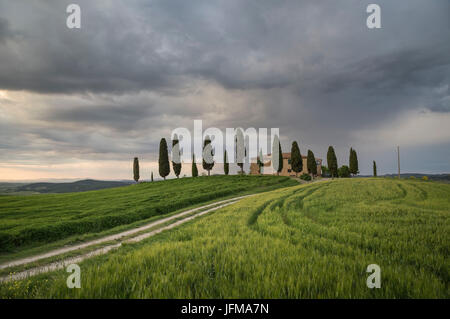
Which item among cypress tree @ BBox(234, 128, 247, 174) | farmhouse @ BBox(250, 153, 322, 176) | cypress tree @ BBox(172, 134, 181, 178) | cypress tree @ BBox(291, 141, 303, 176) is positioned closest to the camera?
cypress tree @ BBox(291, 141, 303, 176)

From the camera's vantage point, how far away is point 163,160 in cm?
6172

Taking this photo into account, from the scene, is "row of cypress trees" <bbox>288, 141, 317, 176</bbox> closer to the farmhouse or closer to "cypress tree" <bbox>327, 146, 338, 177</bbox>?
the farmhouse

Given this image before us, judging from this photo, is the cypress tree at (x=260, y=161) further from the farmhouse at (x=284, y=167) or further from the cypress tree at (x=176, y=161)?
the cypress tree at (x=176, y=161)

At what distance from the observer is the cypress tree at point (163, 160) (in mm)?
61219

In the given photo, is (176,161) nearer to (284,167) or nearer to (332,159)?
(284,167)

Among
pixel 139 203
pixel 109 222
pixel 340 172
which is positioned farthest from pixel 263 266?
pixel 340 172

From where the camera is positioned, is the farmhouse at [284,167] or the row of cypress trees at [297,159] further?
the farmhouse at [284,167]

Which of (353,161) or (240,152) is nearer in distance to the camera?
(240,152)

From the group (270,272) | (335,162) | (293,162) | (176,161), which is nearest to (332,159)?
(335,162)

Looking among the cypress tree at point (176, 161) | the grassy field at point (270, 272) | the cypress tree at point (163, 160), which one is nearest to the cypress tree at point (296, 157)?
the cypress tree at point (176, 161)

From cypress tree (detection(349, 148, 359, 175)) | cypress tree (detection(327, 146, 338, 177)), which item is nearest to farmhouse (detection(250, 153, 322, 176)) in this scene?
cypress tree (detection(327, 146, 338, 177))

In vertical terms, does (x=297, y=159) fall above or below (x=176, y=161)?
below

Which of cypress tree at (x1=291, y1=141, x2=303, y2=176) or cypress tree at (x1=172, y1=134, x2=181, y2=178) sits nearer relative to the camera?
cypress tree at (x1=291, y1=141, x2=303, y2=176)

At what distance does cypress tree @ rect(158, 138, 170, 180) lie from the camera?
61.2m
